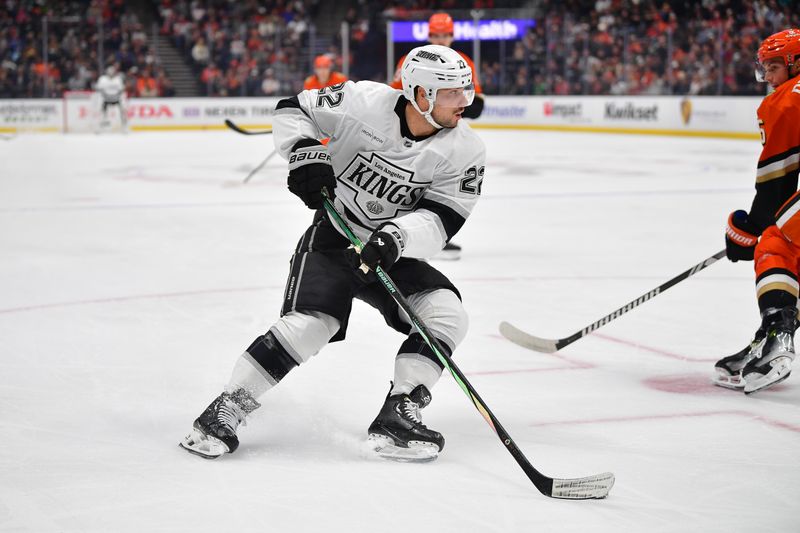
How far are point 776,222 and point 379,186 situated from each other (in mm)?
1213

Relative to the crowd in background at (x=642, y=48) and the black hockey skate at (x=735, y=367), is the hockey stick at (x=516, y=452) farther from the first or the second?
the crowd in background at (x=642, y=48)

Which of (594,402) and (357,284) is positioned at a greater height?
(357,284)

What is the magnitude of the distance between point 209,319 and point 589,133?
46.2 ft

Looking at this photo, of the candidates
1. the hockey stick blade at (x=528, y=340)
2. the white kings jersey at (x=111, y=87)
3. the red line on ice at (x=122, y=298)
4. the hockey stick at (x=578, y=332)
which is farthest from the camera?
the white kings jersey at (x=111, y=87)

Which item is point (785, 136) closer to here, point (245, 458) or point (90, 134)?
point (245, 458)

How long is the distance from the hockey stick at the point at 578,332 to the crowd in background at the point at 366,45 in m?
12.2

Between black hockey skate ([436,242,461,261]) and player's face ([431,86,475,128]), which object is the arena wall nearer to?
black hockey skate ([436,242,461,261])

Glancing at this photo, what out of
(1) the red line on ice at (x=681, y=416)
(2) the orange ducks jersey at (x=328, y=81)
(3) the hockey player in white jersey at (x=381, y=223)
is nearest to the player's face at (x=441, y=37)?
(2) the orange ducks jersey at (x=328, y=81)

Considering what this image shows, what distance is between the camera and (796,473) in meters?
2.41

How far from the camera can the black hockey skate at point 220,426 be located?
247cm

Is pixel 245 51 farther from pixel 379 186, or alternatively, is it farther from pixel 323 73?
pixel 379 186

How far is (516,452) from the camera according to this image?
2330 millimetres

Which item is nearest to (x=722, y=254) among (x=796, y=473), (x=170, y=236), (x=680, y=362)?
(x=680, y=362)

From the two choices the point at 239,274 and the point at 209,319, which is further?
the point at 239,274
